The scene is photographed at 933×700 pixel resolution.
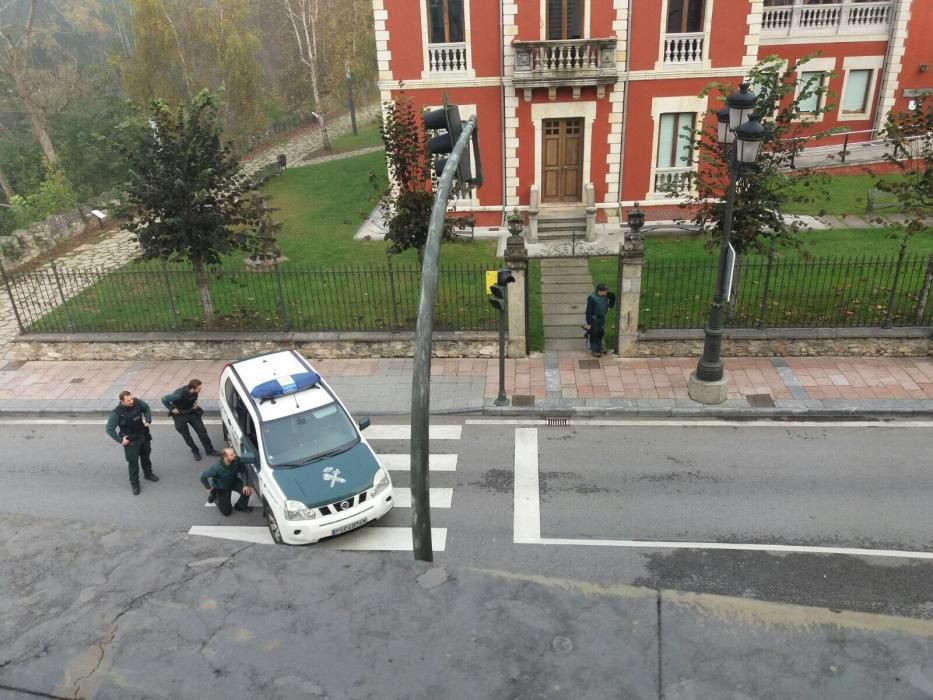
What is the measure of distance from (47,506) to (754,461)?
1081 centimetres

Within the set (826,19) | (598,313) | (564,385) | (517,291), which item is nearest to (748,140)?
(598,313)

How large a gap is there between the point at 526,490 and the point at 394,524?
80.7 inches

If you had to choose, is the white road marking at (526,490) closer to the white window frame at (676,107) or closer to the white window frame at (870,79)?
the white window frame at (676,107)

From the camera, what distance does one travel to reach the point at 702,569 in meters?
8.47

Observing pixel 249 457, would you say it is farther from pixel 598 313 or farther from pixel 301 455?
pixel 598 313

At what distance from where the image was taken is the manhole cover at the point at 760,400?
12234 millimetres

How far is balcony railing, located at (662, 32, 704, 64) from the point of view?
19906mm

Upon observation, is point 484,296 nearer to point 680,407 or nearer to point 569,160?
point 680,407

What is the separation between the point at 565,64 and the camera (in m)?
19.6

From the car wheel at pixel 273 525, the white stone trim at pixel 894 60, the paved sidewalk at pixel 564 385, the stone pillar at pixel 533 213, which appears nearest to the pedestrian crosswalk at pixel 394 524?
the car wheel at pixel 273 525

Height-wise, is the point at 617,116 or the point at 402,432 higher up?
the point at 617,116

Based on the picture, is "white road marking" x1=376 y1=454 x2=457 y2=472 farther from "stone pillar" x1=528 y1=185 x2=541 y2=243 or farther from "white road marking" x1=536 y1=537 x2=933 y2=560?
"stone pillar" x1=528 y1=185 x2=541 y2=243

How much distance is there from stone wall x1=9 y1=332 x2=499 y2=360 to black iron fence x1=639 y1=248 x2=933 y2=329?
4097 mm

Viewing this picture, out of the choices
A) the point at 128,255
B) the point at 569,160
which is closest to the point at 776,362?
the point at 569,160
